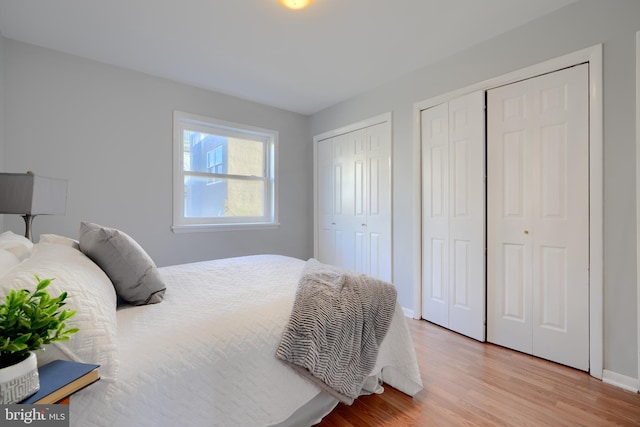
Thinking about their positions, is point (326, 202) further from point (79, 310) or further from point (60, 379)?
point (60, 379)

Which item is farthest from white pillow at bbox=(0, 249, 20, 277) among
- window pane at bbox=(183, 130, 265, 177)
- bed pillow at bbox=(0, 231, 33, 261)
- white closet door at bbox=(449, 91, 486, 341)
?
white closet door at bbox=(449, 91, 486, 341)

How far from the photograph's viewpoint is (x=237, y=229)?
360 centimetres

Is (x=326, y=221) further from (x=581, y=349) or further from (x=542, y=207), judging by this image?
(x=581, y=349)

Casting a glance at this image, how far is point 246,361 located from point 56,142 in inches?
106

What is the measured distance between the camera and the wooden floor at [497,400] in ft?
4.92

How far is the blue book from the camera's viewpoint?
63cm

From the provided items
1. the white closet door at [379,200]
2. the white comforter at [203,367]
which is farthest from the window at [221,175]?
the white comforter at [203,367]

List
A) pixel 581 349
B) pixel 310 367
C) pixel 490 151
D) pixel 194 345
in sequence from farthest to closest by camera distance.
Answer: pixel 490 151, pixel 581 349, pixel 310 367, pixel 194 345

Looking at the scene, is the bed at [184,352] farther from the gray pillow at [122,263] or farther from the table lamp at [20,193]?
the table lamp at [20,193]

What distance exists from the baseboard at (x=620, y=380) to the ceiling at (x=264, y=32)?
2.44 meters

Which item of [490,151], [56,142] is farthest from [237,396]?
[56,142]

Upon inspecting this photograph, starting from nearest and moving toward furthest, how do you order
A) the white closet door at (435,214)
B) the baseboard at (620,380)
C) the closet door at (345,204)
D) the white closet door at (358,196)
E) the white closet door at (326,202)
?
the baseboard at (620,380) < the white closet door at (435,214) < the white closet door at (358,196) < the closet door at (345,204) < the white closet door at (326,202)

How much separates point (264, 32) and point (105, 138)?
179 cm

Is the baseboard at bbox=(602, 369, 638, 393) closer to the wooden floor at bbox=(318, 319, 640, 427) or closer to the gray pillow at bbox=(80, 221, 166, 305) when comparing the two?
the wooden floor at bbox=(318, 319, 640, 427)
